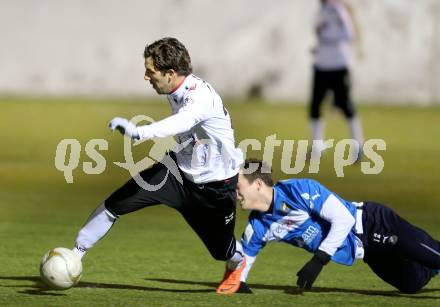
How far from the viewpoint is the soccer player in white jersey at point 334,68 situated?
64.9 ft

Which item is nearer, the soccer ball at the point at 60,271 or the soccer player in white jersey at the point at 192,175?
the soccer ball at the point at 60,271

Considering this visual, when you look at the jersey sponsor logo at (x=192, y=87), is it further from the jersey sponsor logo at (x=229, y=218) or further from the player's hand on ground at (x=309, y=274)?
the player's hand on ground at (x=309, y=274)

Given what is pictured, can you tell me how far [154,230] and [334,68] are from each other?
304 inches

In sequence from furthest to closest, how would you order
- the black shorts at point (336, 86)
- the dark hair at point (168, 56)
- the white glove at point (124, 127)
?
the black shorts at point (336, 86), the dark hair at point (168, 56), the white glove at point (124, 127)

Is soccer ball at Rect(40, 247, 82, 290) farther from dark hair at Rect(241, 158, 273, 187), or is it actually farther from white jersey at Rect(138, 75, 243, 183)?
dark hair at Rect(241, 158, 273, 187)

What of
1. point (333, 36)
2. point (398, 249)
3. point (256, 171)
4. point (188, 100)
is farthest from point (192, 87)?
point (333, 36)

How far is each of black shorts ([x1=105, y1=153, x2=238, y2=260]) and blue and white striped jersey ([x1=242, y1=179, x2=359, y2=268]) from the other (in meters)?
0.22

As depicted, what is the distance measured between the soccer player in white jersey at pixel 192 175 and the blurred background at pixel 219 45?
2743 cm

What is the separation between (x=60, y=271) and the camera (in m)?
8.71

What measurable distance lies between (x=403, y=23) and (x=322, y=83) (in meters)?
20.5

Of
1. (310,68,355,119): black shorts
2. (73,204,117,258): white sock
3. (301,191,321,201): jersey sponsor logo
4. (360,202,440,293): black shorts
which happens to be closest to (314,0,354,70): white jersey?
(310,68,355,119): black shorts

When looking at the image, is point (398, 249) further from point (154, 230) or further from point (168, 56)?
point (154, 230)

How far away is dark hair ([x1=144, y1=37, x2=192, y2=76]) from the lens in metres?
8.79

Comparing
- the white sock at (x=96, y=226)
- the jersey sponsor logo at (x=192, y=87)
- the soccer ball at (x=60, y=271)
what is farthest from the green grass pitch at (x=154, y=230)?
the jersey sponsor logo at (x=192, y=87)
